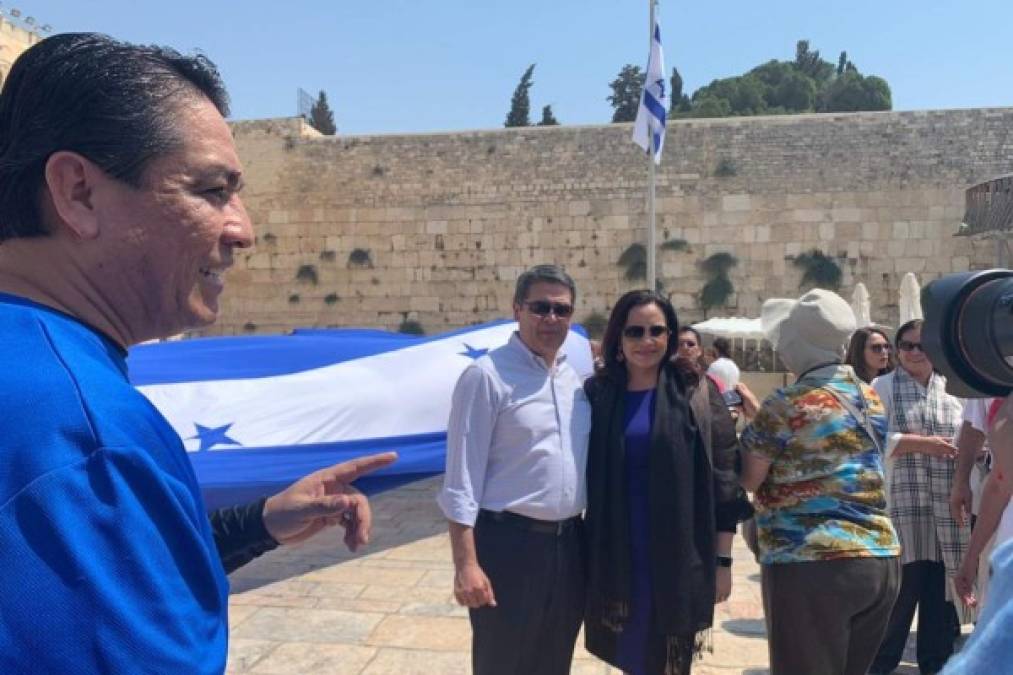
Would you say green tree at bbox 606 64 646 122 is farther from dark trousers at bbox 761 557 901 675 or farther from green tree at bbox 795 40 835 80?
dark trousers at bbox 761 557 901 675

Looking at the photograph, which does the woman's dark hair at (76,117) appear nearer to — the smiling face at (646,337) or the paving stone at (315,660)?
the smiling face at (646,337)

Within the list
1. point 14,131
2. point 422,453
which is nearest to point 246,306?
point 422,453

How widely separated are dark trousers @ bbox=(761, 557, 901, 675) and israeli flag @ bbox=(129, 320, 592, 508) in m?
3.26

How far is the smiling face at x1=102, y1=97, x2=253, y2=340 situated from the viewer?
0.92m

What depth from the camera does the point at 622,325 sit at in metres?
2.50

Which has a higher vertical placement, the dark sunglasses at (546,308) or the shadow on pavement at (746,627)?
the dark sunglasses at (546,308)

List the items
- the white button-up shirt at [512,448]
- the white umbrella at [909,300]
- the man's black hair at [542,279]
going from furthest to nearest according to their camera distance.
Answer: the white umbrella at [909,300] < the man's black hair at [542,279] < the white button-up shirt at [512,448]

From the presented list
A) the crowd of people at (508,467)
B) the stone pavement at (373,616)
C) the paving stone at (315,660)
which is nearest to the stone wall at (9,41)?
the stone pavement at (373,616)

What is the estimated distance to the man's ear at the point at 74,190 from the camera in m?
0.88

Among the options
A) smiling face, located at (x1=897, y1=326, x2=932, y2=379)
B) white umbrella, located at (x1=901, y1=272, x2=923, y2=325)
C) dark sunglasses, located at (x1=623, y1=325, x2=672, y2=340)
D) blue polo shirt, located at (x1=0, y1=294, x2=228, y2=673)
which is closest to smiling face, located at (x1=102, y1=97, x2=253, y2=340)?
blue polo shirt, located at (x1=0, y1=294, x2=228, y2=673)

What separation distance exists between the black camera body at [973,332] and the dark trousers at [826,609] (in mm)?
1174

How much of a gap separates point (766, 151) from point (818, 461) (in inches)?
568

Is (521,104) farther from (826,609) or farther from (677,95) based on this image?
(826,609)

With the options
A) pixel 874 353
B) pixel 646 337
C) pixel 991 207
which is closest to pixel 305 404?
pixel 646 337
